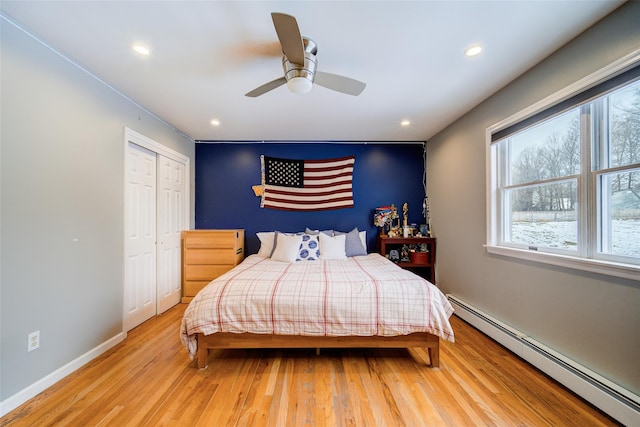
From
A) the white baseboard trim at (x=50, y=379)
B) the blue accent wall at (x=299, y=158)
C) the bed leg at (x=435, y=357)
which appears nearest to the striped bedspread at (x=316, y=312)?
the bed leg at (x=435, y=357)

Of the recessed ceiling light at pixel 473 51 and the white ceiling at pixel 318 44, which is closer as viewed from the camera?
the white ceiling at pixel 318 44

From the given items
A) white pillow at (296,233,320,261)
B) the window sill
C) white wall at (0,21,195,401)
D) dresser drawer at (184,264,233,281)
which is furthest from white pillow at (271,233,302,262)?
the window sill

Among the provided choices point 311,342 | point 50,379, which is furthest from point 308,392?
point 50,379

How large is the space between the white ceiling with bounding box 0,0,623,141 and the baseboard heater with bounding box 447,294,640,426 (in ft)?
6.99

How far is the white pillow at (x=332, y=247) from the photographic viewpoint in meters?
3.02

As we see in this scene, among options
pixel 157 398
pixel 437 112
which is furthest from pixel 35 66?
pixel 437 112

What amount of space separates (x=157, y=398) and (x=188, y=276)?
6.06 ft

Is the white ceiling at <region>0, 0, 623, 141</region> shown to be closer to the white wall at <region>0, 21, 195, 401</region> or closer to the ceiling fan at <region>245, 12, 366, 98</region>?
the ceiling fan at <region>245, 12, 366, 98</region>

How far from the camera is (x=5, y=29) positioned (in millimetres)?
1366

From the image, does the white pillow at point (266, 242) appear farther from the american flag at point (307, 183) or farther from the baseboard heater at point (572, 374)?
the baseboard heater at point (572, 374)

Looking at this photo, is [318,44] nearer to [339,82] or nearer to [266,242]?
[339,82]

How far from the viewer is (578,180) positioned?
1578 mm

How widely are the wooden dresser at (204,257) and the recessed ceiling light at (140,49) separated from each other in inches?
81.5

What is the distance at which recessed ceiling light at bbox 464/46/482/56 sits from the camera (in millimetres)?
1595
